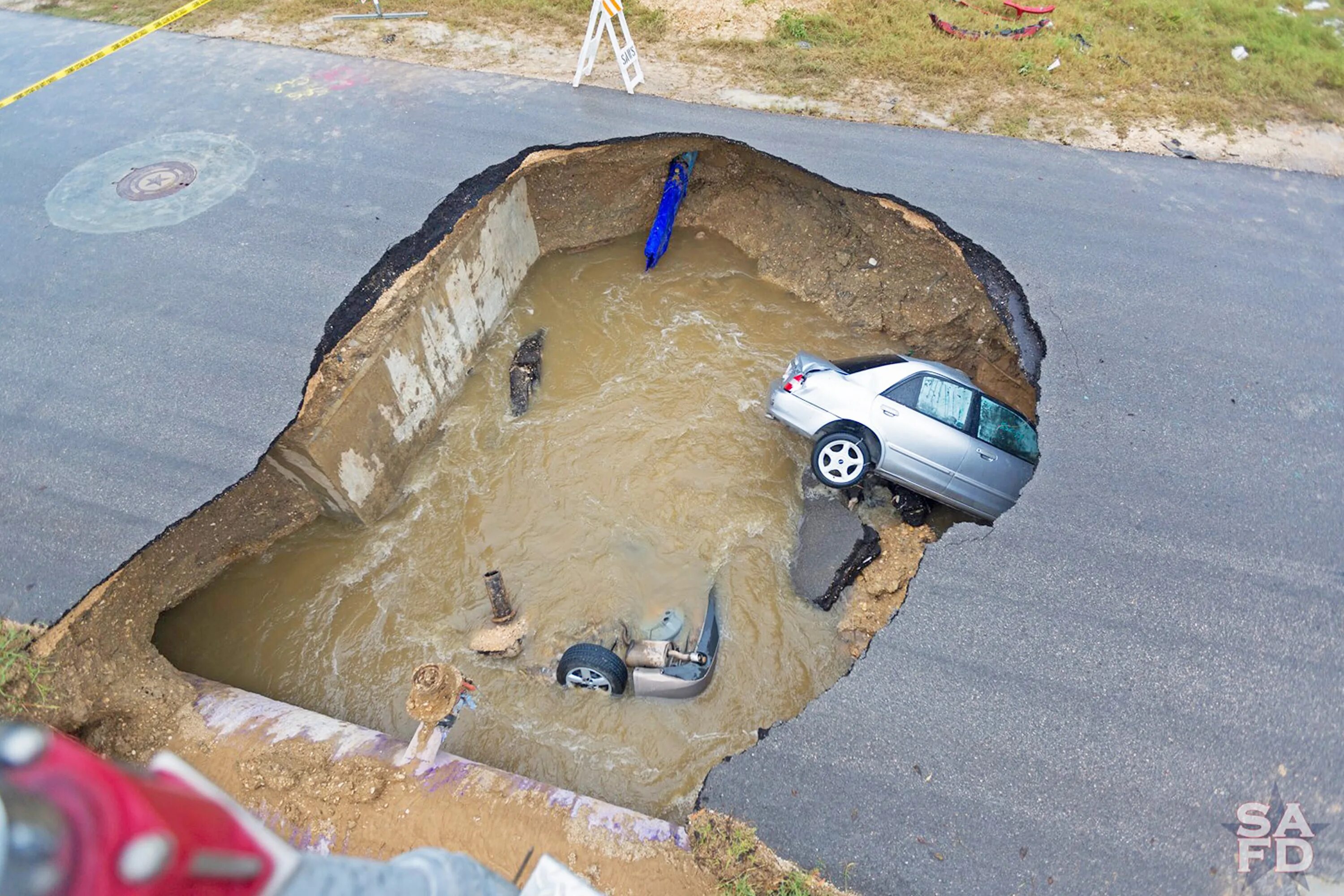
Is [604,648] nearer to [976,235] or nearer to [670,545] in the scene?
[670,545]

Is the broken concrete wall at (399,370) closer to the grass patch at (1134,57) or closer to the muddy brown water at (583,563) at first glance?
the muddy brown water at (583,563)

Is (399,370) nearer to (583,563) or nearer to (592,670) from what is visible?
(583,563)

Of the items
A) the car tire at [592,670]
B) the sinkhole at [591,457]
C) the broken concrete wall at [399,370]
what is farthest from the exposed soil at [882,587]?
the broken concrete wall at [399,370]

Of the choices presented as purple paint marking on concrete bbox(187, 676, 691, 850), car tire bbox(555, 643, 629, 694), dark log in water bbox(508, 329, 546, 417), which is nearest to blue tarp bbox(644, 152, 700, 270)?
dark log in water bbox(508, 329, 546, 417)

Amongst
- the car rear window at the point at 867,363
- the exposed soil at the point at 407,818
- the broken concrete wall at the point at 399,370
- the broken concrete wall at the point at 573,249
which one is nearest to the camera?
the exposed soil at the point at 407,818

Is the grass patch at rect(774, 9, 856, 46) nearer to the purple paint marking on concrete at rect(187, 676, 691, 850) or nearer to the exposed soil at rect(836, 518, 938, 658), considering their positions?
the exposed soil at rect(836, 518, 938, 658)
